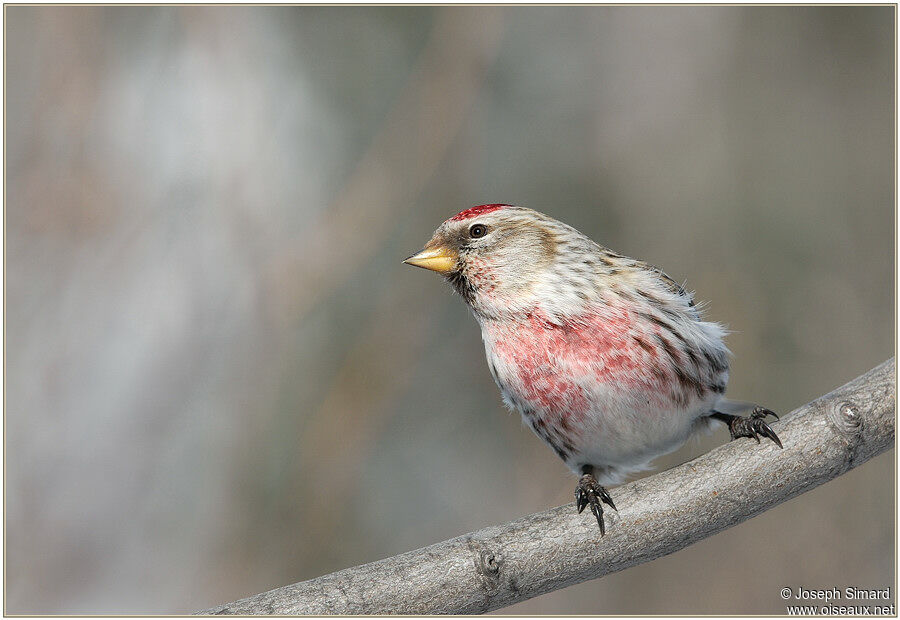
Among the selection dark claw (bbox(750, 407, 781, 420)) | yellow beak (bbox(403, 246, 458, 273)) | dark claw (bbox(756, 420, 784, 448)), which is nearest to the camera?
dark claw (bbox(756, 420, 784, 448))

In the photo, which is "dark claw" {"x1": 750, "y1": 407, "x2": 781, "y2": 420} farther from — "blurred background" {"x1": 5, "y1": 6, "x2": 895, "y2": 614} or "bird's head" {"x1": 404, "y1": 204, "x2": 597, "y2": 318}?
"blurred background" {"x1": 5, "y1": 6, "x2": 895, "y2": 614}

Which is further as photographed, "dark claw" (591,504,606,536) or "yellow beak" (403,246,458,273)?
"yellow beak" (403,246,458,273)

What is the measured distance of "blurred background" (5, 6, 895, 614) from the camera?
3600 millimetres

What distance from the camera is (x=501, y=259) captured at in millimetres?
2730

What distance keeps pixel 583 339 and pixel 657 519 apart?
24.6 inches

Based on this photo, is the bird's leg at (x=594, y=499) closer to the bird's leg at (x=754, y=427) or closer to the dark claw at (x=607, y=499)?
the dark claw at (x=607, y=499)

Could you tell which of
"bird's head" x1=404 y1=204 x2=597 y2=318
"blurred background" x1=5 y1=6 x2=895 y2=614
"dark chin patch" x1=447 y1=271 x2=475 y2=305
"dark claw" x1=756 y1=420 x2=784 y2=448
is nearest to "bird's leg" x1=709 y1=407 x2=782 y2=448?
"dark claw" x1=756 y1=420 x2=784 y2=448

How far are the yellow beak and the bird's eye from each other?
9 centimetres

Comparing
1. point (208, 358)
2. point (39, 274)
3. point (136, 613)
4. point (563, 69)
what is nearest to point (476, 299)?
point (208, 358)

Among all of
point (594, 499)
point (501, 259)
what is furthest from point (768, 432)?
point (501, 259)

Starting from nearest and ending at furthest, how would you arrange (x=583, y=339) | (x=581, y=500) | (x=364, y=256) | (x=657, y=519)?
1. (x=657, y=519)
2. (x=581, y=500)
3. (x=583, y=339)
4. (x=364, y=256)

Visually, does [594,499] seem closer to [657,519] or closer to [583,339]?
[657,519]

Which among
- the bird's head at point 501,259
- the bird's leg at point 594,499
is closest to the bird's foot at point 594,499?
the bird's leg at point 594,499

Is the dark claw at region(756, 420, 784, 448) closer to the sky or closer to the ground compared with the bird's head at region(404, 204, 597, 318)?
closer to the ground
